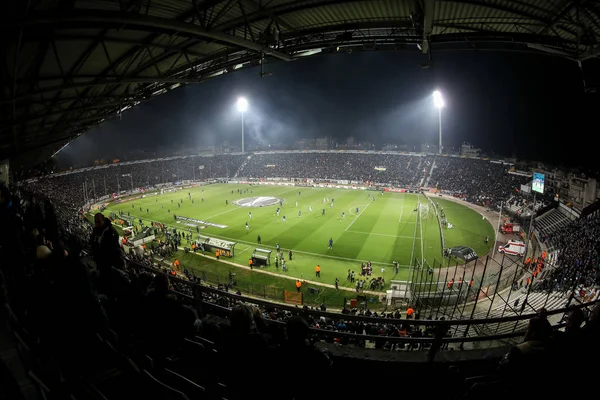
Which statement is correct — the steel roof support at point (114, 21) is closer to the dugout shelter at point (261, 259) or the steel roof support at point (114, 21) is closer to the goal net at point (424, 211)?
the dugout shelter at point (261, 259)

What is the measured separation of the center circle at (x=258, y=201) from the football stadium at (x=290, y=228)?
2.43ft

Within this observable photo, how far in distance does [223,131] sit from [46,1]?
337 feet

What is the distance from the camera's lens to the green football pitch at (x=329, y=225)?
2866 centimetres

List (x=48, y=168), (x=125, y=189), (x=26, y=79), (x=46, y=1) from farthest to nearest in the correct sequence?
(x=125, y=189) < (x=48, y=168) < (x=26, y=79) < (x=46, y=1)

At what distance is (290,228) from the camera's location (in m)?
37.8

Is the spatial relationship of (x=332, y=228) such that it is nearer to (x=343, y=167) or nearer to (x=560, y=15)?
(x=560, y=15)

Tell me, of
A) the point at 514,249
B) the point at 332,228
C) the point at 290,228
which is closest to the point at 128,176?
the point at 290,228

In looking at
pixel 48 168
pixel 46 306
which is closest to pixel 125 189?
pixel 48 168

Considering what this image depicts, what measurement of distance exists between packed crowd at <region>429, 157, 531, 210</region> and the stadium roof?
1517 inches

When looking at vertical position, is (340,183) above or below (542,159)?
below

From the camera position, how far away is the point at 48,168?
187 feet

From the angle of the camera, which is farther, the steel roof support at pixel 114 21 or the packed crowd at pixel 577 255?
the packed crowd at pixel 577 255

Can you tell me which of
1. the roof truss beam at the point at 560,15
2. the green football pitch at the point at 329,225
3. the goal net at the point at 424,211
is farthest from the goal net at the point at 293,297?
the goal net at the point at 424,211

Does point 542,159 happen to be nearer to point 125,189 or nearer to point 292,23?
point 292,23
